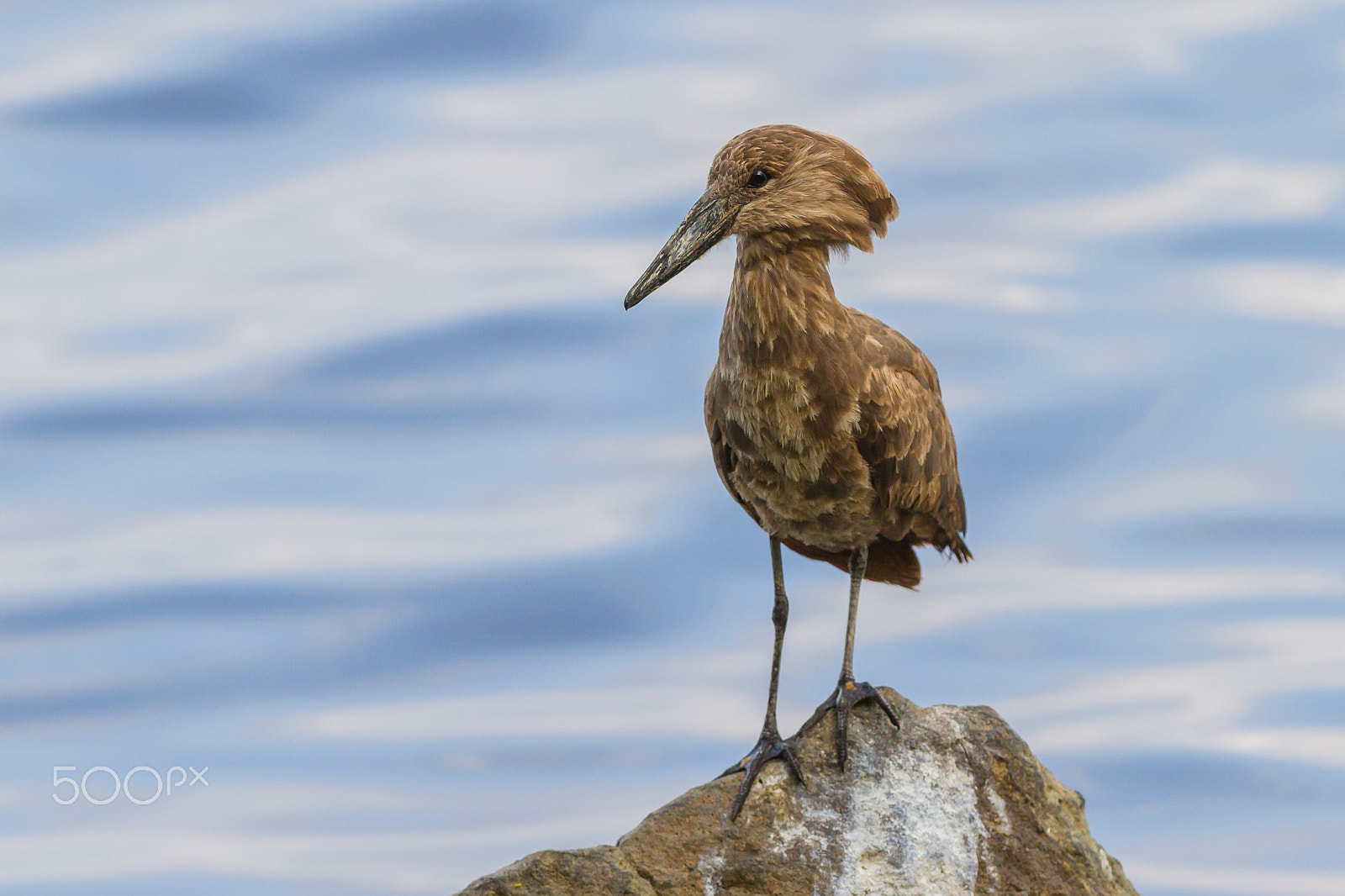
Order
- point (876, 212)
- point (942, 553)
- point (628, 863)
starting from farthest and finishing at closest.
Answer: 1. point (942, 553)
2. point (876, 212)
3. point (628, 863)

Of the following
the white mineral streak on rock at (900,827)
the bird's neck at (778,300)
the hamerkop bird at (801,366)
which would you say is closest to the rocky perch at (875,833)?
the white mineral streak on rock at (900,827)

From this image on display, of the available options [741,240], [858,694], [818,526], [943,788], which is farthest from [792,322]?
[943,788]

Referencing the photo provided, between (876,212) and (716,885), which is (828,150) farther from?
(716,885)

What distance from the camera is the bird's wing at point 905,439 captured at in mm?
8047

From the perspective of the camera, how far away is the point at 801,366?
Answer: 7.77m

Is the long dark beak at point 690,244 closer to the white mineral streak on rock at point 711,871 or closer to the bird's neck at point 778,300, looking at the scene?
the bird's neck at point 778,300

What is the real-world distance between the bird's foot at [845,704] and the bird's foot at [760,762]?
0.11 metres

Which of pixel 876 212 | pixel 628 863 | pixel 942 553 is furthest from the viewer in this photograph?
pixel 942 553

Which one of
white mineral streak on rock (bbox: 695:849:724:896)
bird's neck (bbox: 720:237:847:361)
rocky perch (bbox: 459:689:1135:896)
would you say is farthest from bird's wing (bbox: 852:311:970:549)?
white mineral streak on rock (bbox: 695:849:724:896)

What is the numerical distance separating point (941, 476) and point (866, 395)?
0.97 m

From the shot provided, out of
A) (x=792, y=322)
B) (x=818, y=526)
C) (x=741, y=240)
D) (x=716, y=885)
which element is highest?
(x=741, y=240)

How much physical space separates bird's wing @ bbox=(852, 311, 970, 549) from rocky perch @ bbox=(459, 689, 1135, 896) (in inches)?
43.2

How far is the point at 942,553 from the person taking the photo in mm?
9250

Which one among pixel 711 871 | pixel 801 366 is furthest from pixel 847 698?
pixel 801 366
